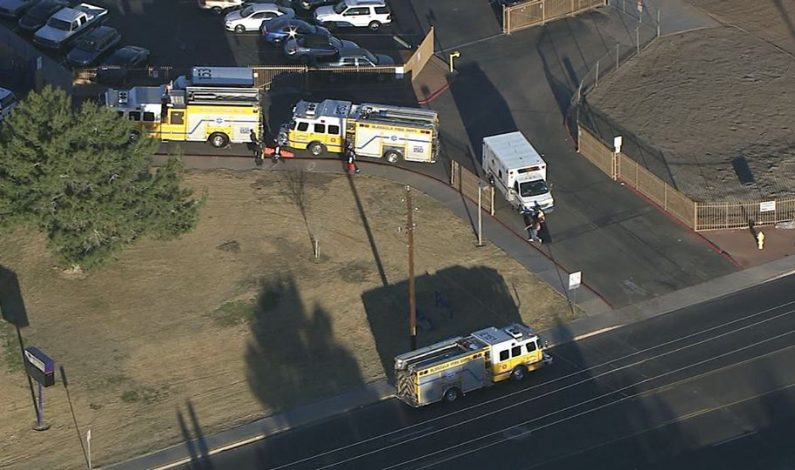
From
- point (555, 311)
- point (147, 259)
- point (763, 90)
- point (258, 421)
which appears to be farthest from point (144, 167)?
point (763, 90)

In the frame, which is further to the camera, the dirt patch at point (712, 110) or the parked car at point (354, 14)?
the parked car at point (354, 14)

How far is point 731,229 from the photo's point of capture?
64.1 meters

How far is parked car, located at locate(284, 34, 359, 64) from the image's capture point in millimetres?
78562

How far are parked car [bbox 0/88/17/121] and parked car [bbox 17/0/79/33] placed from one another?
989cm

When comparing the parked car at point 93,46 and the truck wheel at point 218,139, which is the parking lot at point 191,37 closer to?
the parked car at point 93,46

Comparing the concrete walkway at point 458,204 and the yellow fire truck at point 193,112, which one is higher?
the yellow fire truck at point 193,112

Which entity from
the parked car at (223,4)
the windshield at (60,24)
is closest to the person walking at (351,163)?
the parked car at (223,4)

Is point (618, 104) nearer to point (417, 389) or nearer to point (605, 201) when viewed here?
point (605, 201)

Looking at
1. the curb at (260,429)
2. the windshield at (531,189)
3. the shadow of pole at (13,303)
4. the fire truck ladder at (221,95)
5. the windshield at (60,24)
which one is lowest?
the curb at (260,429)

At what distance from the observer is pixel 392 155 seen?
69312 millimetres

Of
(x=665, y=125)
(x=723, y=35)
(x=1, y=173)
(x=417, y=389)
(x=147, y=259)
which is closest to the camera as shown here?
(x=417, y=389)

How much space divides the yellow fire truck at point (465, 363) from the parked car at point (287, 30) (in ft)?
102

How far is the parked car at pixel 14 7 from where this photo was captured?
8438 cm

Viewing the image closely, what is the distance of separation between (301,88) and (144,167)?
732 inches
